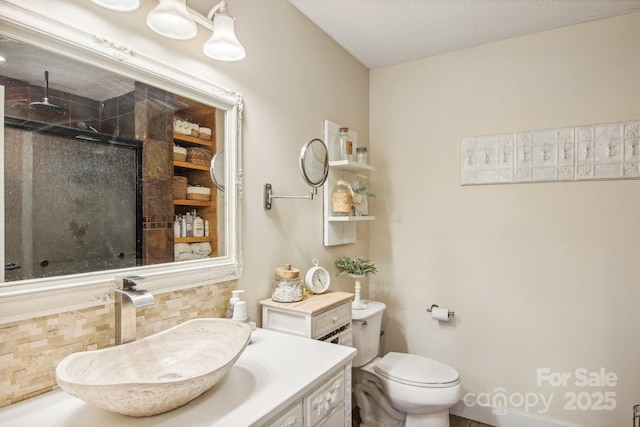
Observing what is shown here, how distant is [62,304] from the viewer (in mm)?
997

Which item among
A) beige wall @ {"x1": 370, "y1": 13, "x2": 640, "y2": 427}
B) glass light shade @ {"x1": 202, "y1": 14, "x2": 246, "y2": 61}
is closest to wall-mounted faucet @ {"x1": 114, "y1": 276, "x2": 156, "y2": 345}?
glass light shade @ {"x1": 202, "y1": 14, "x2": 246, "y2": 61}

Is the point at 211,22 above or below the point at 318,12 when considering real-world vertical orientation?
below

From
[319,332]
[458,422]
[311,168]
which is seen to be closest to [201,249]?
[319,332]

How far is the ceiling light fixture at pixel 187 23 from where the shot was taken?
3.45 feet

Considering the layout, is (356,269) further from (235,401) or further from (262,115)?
(235,401)

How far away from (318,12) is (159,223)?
59.5 inches

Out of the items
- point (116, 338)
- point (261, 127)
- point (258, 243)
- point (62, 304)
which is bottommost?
point (116, 338)

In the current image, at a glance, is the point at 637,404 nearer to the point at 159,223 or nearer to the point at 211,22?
the point at 159,223

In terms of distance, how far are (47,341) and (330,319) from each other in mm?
1076

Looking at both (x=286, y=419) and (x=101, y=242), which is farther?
(x=101, y=242)

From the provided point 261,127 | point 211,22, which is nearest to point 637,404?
point 261,127

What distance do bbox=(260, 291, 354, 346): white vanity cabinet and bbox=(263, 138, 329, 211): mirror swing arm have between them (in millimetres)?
495

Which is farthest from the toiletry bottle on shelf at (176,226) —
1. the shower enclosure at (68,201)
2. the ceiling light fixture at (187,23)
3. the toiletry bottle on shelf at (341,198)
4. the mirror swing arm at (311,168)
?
the toiletry bottle on shelf at (341,198)

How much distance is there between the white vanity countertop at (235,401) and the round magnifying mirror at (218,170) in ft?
2.32
